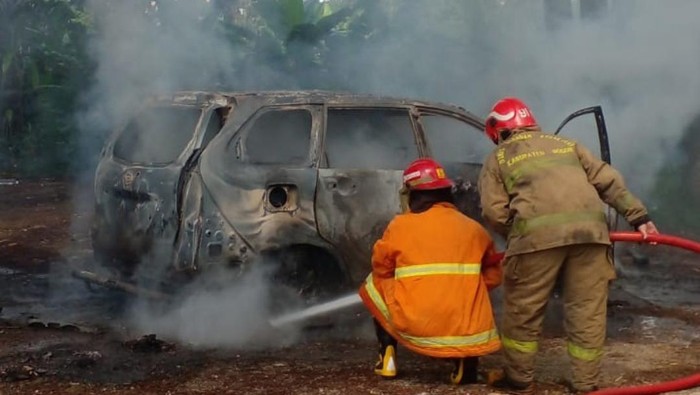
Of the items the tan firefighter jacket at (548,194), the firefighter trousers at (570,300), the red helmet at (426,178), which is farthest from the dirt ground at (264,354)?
the red helmet at (426,178)

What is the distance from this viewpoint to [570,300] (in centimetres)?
493

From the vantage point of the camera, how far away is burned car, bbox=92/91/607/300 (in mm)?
6027

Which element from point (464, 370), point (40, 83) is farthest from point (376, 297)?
point (40, 83)

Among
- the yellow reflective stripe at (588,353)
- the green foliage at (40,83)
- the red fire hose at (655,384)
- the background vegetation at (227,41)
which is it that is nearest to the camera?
the red fire hose at (655,384)

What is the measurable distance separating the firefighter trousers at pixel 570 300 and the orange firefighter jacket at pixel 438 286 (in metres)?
0.17

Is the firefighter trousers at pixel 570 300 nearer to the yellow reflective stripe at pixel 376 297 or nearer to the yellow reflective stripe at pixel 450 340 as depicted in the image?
the yellow reflective stripe at pixel 450 340

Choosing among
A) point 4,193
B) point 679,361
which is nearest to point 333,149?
point 679,361

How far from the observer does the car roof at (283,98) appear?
635cm

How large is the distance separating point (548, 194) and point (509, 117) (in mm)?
570

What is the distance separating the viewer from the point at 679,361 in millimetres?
5625

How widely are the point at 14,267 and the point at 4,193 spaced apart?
5.77 meters

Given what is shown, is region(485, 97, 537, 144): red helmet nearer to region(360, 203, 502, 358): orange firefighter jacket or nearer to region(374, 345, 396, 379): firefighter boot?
region(360, 203, 502, 358): orange firefighter jacket

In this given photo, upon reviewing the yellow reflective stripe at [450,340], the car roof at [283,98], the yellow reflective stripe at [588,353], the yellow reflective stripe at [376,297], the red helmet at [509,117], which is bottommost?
the yellow reflective stripe at [588,353]

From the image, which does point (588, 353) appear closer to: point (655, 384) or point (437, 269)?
point (655, 384)
